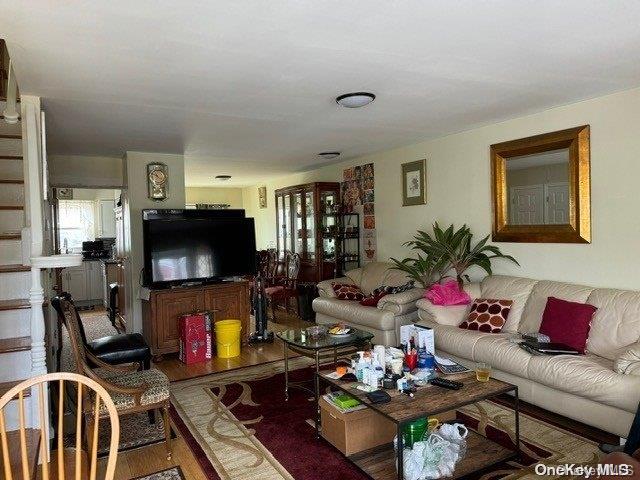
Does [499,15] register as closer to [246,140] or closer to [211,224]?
[246,140]

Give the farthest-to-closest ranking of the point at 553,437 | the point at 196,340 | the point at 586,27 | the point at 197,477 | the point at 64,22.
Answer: the point at 196,340 → the point at 553,437 → the point at 197,477 → the point at 586,27 → the point at 64,22

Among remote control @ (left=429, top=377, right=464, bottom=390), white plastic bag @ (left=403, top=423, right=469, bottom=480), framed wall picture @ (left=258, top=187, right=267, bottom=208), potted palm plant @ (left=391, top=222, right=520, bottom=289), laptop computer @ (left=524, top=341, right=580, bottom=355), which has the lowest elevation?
white plastic bag @ (left=403, top=423, right=469, bottom=480)

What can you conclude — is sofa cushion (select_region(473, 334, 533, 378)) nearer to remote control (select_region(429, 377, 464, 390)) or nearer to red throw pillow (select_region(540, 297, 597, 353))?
red throw pillow (select_region(540, 297, 597, 353))

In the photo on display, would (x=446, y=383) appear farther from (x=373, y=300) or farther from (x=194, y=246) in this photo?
(x=194, y=246)

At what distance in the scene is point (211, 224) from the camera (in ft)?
16.7

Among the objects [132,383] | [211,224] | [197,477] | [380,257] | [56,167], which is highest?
[56,167]

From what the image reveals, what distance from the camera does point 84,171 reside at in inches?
217

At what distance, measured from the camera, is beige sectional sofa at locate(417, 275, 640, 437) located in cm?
268

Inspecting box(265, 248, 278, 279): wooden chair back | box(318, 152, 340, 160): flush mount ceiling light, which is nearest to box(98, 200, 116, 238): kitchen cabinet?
box(265, 248, 278, 279): wooden chair back

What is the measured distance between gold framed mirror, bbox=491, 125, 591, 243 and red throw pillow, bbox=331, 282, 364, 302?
186cm

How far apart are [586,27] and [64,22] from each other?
8.19 ft

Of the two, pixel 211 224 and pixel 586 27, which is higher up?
pixel 586 27

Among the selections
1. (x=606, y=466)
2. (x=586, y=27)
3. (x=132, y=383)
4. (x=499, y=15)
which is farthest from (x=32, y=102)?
(x=606, y=466)

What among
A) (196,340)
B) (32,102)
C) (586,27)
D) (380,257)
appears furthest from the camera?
(380,257)
